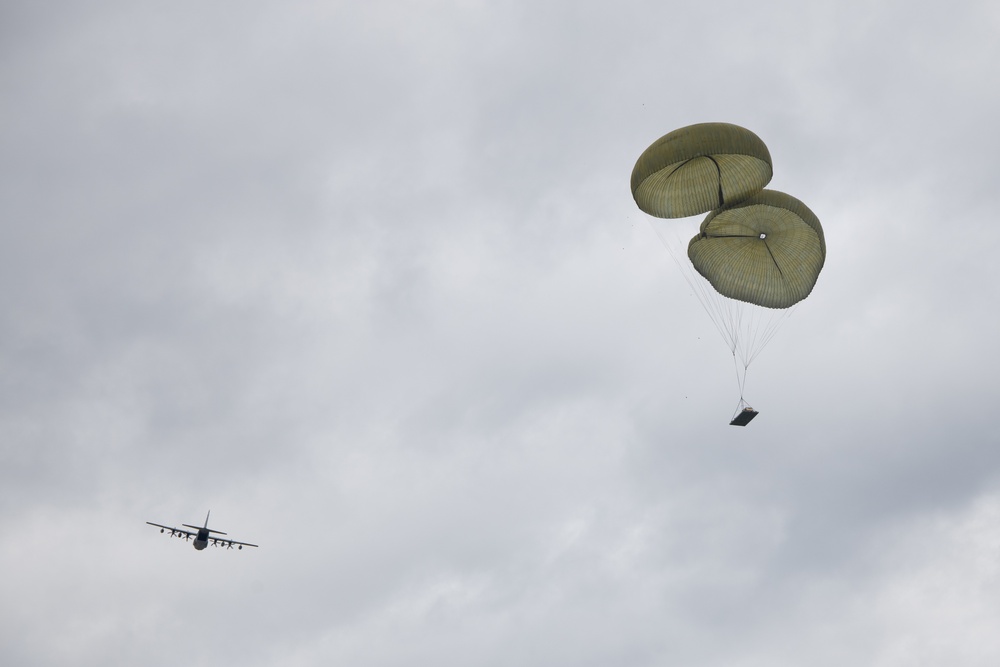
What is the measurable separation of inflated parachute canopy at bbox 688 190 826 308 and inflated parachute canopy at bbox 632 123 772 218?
991 mm

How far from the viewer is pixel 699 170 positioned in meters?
42.6

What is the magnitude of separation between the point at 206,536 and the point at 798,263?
78899 millimetres

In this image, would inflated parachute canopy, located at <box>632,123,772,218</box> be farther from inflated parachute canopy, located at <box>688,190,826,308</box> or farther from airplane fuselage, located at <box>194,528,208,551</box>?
→ airplane fuselage, located at <box>194,528,208,551</box>

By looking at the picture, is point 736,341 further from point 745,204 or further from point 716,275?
point 745,204

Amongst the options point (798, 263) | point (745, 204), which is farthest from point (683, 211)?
point (798, 263)

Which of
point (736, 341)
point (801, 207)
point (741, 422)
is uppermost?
point (801, 207)

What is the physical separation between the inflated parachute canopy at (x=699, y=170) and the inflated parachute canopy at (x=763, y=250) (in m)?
0.99

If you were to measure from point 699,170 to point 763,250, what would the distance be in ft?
16.1

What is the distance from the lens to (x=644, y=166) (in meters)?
42.4

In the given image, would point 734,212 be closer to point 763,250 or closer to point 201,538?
point 763,250

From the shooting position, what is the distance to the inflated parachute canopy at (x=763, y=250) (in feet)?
142

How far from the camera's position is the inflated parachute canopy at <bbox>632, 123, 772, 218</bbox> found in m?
41.2

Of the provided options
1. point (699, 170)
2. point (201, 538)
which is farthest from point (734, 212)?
point (201, 538)

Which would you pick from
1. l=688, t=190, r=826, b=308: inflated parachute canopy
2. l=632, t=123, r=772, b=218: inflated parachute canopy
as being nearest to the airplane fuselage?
l=688, t=190, r=826, b=308: inflated parachute canopy
